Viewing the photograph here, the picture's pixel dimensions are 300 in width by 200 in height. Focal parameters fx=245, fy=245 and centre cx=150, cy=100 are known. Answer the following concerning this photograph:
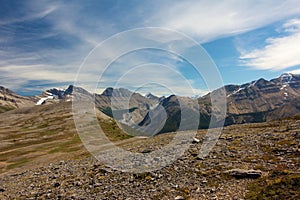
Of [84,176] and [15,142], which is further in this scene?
[15,142]

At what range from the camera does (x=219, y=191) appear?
22156 millimetres

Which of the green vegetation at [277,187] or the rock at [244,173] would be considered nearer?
the green vegetation at [277,187]

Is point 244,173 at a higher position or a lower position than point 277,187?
higher

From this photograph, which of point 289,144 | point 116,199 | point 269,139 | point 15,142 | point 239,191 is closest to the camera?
point 239,191

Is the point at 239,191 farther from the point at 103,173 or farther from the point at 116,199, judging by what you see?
the point at 103,173

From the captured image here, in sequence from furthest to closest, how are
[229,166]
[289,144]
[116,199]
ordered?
[289,144], [229,166], [116,199]

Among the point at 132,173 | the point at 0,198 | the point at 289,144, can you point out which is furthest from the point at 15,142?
the point at 289,144

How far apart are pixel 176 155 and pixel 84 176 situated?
1261 centimetres

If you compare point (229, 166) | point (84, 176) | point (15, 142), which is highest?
point (229, 166)

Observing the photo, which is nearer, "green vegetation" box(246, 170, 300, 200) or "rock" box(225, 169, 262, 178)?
"green vegetation" box(246, 170, 300, 200)

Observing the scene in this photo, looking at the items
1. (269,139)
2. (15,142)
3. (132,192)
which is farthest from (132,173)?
(15,142)

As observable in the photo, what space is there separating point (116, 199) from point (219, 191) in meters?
9.97

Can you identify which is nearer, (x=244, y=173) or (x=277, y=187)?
(x=277, y=187)

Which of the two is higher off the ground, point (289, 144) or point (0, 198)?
point (289, 144)
